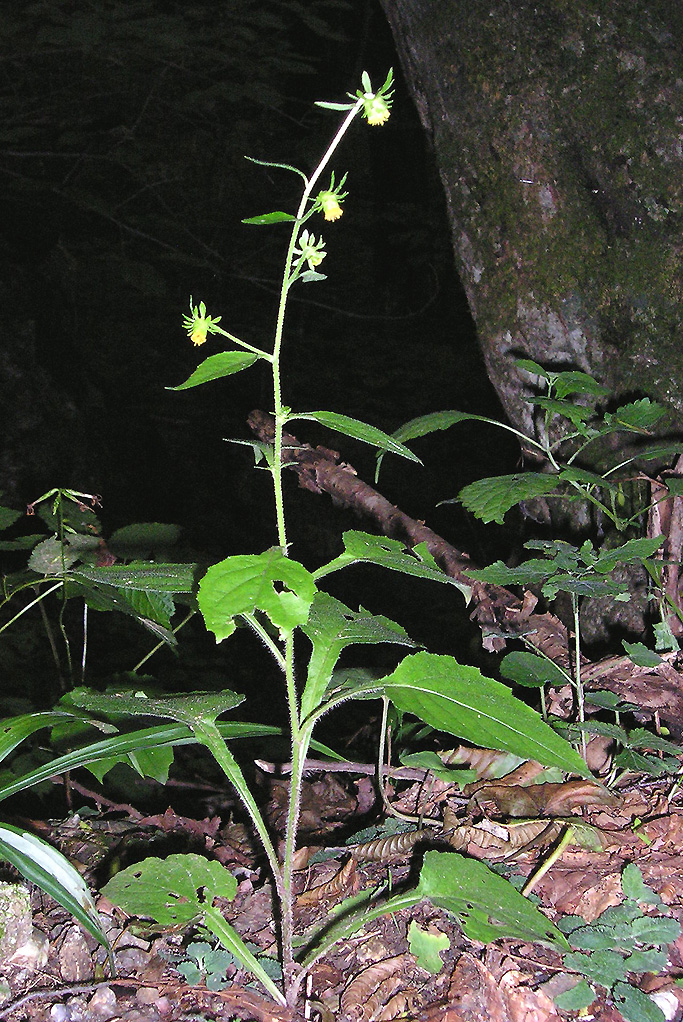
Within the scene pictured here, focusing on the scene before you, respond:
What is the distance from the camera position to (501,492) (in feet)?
5.53

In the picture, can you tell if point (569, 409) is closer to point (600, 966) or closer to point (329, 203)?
point (329, 203)

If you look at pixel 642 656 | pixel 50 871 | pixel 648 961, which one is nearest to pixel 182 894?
pixel 50 871

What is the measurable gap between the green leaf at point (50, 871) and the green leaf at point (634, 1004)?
0.72 m

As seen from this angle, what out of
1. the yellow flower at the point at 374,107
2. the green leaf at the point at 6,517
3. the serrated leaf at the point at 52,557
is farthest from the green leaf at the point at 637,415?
the green leaf at the point at 6,517

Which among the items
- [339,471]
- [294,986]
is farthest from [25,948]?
[339,471]

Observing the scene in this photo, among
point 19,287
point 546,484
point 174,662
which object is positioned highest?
point 19,287

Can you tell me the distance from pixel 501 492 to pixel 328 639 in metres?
0.77

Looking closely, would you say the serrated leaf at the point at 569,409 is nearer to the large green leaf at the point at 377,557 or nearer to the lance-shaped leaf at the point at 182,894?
the large green leaf at the point at 377,557

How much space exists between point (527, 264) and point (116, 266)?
13.4 feet

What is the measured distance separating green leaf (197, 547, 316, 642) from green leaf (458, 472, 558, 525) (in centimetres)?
81

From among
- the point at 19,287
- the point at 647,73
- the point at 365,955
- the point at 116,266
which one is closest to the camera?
the point at 365,955

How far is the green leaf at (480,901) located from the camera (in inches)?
38.3

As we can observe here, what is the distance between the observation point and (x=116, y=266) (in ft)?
17.6

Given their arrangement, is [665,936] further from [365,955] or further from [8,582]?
[8,582]
